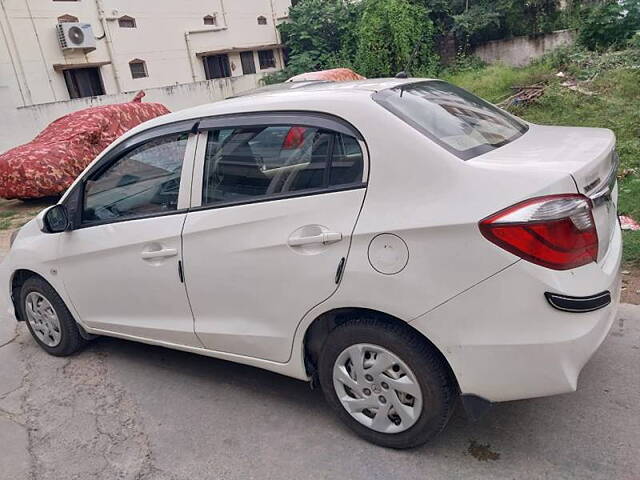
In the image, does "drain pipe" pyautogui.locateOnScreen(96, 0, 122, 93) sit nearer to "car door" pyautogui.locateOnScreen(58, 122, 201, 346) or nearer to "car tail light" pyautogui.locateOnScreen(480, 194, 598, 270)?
"car door" pyautogui.locateOnScreen(58, 122, 201, 346)

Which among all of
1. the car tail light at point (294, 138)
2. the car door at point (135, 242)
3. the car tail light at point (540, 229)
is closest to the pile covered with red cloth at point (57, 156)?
the car door at point (135, 242)

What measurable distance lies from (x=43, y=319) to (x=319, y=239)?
8.28 feet

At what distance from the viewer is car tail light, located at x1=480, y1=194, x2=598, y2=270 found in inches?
75.2

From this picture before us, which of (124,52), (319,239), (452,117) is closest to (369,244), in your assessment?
(319,239)

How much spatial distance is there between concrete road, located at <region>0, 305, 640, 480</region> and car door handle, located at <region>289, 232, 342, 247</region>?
1.02 m

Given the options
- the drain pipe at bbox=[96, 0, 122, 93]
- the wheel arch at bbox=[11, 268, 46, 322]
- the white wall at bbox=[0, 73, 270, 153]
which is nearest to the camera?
the wheel arch at bbox=[11, 268, 46, 322]

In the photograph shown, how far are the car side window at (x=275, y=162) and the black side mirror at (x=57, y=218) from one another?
3.75 feet

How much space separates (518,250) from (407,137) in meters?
0.66

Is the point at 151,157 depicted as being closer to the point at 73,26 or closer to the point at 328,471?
the point at 328,471

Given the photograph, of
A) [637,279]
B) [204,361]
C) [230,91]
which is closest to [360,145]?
[204,361]

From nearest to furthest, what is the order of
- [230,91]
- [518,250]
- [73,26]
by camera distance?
[518,250] → [73,26] → [230,91]

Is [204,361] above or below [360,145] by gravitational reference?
below

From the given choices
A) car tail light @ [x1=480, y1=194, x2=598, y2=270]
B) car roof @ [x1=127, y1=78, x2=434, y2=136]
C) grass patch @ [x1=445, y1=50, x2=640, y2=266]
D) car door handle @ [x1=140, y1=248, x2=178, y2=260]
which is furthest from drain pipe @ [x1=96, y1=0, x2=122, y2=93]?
car tail light @ [x1=480, y1=194, x2=598, y2=270]

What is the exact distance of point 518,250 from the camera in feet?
6.30
